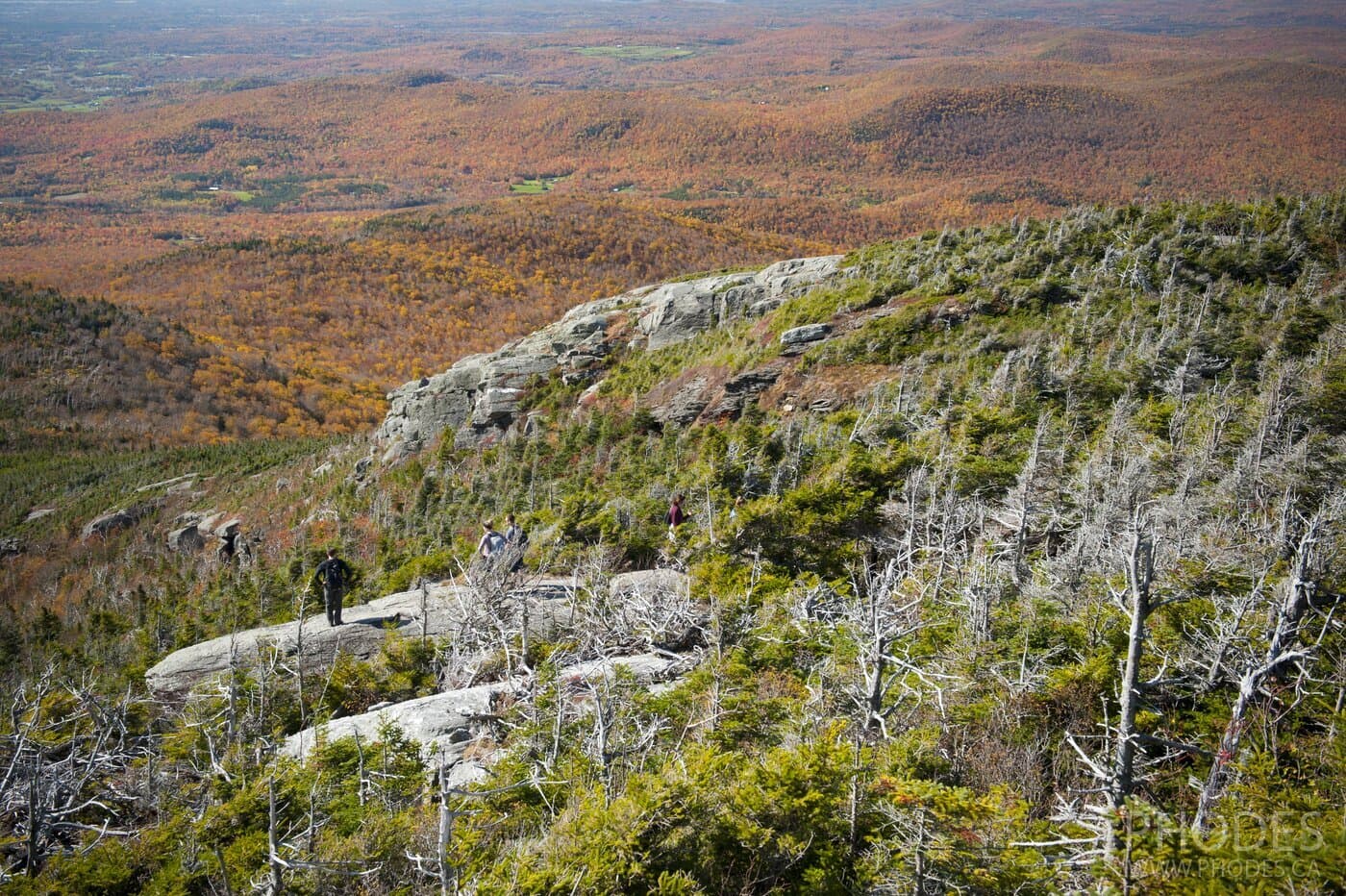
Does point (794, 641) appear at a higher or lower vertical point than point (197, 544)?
higher

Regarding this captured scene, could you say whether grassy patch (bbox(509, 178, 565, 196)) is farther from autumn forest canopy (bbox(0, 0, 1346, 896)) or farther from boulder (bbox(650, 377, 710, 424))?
boulder (bbox(650, 377, 710, 424))

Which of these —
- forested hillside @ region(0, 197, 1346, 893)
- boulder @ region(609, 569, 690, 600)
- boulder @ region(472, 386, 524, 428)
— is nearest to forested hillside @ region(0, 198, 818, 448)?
boulder @ region(472, 386, 524, 428)

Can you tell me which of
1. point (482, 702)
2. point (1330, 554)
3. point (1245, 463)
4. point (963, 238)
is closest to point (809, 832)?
point (482, 702)

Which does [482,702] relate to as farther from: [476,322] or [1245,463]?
[476,322]

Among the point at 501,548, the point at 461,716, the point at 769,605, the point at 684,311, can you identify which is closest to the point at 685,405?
the point at 684,311

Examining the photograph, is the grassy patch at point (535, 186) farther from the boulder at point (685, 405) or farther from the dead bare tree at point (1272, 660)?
the dead bare tree at point (1272, 660)

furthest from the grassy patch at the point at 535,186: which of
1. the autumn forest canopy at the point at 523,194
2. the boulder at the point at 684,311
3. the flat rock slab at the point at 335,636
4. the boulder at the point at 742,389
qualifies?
the flat rock slab at the point at 335,636
